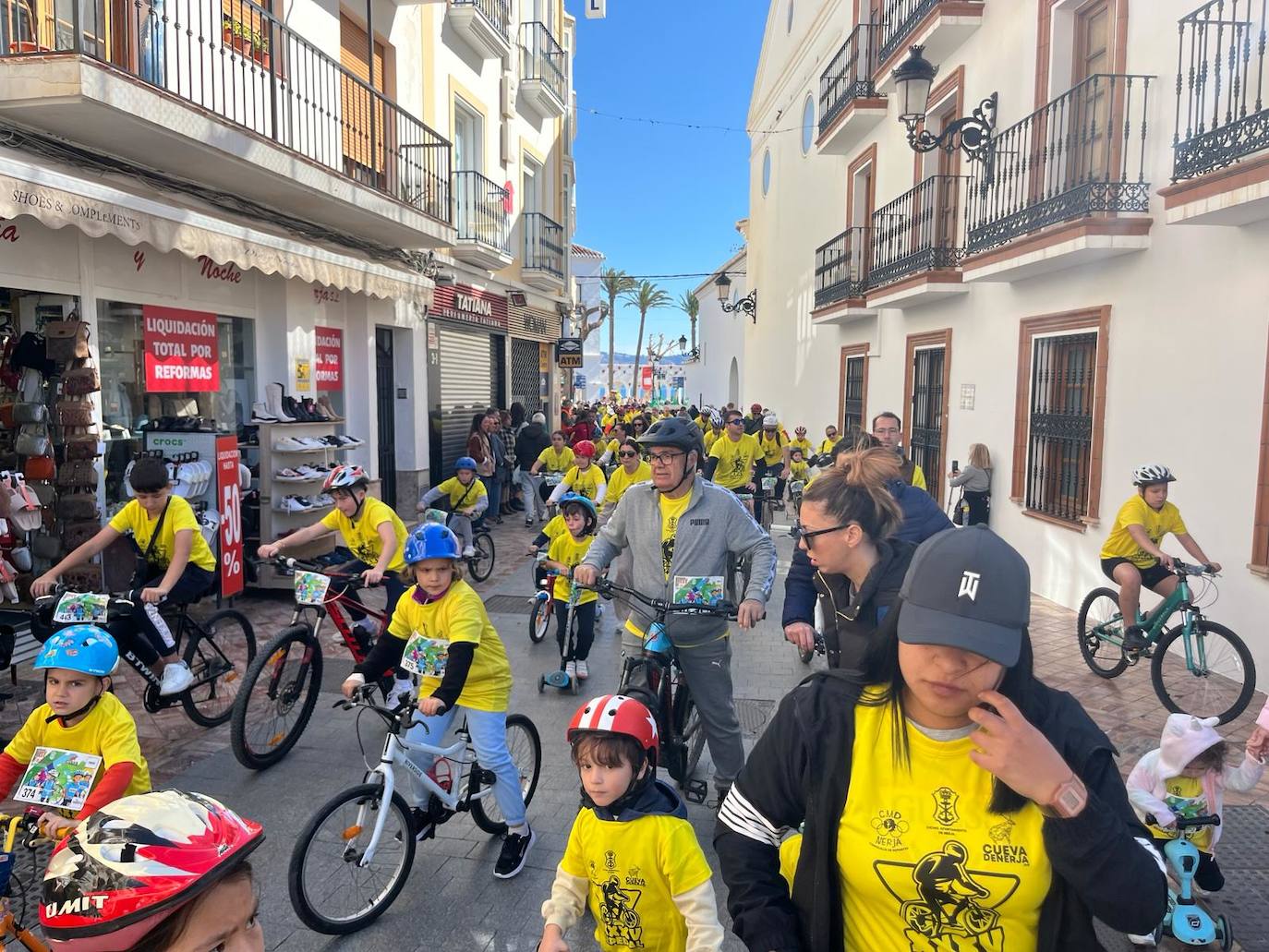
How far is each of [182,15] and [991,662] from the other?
1018 centimetres

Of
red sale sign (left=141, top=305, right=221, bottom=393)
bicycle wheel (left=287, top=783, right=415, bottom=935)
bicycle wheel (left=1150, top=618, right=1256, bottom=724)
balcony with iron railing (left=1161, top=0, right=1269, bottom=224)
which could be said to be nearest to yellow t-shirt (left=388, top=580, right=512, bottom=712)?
bicycle wheel (left=287, top=783, right=415, bottom=935)

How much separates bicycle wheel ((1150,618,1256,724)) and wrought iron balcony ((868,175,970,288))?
723 cm

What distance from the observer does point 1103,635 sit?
23.3 feet

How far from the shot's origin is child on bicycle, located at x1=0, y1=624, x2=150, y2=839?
3201 mm

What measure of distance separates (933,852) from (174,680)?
500 cm

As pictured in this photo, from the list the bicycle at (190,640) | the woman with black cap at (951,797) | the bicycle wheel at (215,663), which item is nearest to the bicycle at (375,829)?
the bicycle at (190,640)

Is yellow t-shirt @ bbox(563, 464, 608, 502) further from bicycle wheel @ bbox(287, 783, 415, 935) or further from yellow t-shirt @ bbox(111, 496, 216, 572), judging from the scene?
bicycle wheel @ bbox(287, 783, 415, 935)

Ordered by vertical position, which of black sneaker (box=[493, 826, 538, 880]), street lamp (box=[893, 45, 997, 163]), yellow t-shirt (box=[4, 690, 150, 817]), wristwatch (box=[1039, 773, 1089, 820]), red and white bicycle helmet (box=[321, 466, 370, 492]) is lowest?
black sneaker (box=[493, 826, 538, 880])

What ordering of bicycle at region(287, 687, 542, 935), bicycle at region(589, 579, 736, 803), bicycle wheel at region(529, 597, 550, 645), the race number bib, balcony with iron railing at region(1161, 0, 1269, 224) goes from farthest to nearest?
1. bicycle wheel at region(529, 597, 550, 645)
2. balcony with iron railing at region(1161, 0, 1269, 224)
3. bicycle at region(589, 579, 736, 803)
4. bicycle at region(287, 687, 542, 935)
5. the race number bib

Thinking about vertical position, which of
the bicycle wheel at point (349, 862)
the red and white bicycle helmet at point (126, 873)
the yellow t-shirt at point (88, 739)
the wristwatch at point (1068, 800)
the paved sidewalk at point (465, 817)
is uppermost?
the wristwatch at point (1068, 800)

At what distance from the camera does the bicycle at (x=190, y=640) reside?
4.55 meters

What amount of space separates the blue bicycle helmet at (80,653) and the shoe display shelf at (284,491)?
5448 mm

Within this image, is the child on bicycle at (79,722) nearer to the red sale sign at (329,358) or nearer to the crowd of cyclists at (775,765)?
the crowd of cyclists at (775,765)

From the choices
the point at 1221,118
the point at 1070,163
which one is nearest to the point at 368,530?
the point at 1221,118
